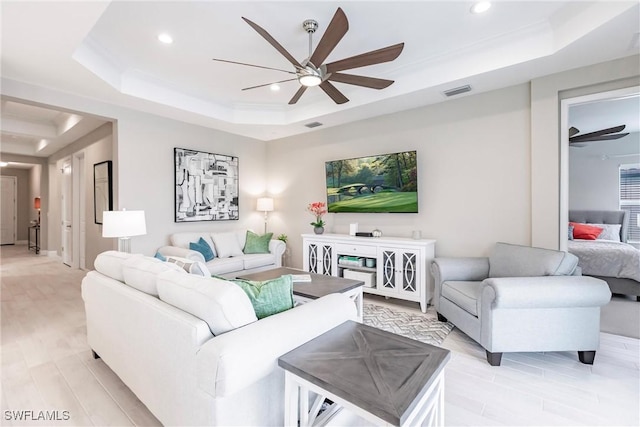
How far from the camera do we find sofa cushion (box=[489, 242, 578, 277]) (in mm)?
2562

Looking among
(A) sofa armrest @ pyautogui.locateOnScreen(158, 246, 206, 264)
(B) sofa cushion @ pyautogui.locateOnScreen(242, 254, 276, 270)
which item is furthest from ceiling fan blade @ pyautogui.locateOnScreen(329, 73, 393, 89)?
(B) sofa cushion @ pyautogui.locateOnScreen(242, 254, 276, 270)

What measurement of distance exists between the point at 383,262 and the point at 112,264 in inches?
115

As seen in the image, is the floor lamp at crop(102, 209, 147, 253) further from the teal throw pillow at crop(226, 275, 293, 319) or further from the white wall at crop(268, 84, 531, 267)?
the white wall at crop(268, 84, 531, 267)

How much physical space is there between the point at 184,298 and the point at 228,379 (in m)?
0.52

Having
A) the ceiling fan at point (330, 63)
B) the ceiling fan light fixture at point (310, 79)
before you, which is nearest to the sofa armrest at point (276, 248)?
the ceiling fan at point (330, 63)

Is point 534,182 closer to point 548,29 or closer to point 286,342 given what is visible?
point 548,29

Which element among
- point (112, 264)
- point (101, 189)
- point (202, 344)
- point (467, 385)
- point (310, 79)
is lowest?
point (467, 385)

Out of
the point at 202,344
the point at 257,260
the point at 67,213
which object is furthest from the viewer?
the point at 67,213

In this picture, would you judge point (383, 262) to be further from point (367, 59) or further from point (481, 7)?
point (481, 7)

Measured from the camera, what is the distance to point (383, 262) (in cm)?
388

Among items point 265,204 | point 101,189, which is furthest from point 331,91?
point 101,189

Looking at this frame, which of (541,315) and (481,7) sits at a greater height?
(481,7)

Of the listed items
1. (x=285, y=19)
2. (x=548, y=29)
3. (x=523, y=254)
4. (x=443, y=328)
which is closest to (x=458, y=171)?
(x=523, y=254)

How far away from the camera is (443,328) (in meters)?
3.07
